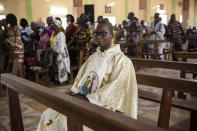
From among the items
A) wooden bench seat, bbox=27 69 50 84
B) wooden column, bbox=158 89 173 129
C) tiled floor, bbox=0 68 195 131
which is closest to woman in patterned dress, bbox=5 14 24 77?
wooden bench seat, bbox=27 69 50 84

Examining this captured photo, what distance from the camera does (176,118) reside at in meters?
3.23

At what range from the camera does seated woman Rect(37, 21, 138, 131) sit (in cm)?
182

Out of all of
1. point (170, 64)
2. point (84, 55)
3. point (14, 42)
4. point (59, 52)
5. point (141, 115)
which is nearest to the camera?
point (170, 64)

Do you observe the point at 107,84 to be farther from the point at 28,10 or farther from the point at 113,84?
the point at 28,10

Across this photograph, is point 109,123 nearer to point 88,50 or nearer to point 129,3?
point 88,50

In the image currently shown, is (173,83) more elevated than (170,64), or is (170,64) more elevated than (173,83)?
(170,64)

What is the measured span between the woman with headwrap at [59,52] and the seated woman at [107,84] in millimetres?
3116

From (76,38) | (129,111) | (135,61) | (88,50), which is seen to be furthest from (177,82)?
(76,38)

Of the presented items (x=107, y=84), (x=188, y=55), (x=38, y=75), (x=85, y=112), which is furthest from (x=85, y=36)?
(x=85, y=112)

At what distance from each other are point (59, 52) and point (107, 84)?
3505 mm

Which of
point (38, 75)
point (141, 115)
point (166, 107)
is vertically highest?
point (166, 107)

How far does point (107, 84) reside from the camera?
1.86 meters

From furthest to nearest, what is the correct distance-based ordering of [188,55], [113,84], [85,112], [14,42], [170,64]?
[14,42] → [188,55] → [170,64] → [113,84] → [85,112]

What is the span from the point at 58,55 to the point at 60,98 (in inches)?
162
